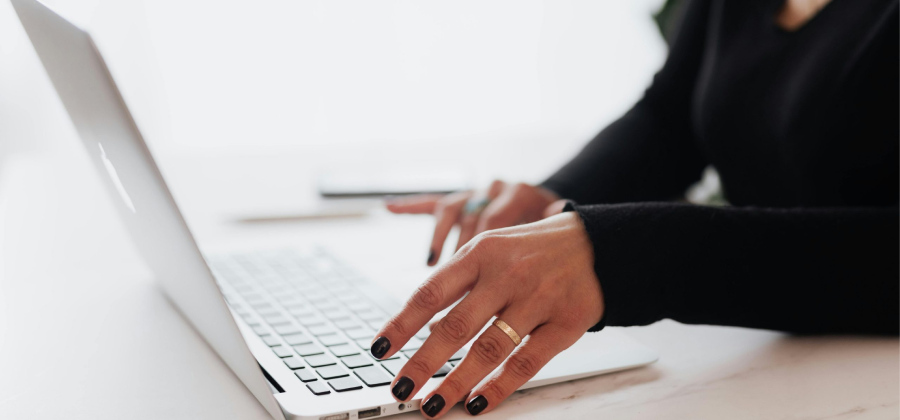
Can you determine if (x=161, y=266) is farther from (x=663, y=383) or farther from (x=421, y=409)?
(x=663, y=383)

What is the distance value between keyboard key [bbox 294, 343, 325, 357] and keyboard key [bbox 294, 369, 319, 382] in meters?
0.03

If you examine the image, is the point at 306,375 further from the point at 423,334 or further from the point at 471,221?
the point at 471,221

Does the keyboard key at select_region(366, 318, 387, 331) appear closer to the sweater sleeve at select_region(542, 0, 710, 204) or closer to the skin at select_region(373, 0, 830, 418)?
the skin at select_region(373, 0, 830, 418)

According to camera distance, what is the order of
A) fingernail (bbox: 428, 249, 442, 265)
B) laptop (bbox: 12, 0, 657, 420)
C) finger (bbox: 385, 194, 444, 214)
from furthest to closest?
finger (bbox: 385, 194, 444, 214), fingernail (bbox: 428, 249, 442, 265), laptop (bbox: 12, 0, 657, 420)

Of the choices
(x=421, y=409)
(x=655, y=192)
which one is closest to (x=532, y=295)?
(x=421, y=409)

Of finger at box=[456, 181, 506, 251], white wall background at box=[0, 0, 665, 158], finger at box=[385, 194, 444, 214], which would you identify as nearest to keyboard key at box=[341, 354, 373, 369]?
finger at box=[456, 181, 506, 251]

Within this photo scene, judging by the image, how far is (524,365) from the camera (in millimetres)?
411

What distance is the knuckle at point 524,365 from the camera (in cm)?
41

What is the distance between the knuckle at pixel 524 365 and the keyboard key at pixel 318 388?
109 millimetres

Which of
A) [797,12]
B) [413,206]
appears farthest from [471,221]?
[797,12]

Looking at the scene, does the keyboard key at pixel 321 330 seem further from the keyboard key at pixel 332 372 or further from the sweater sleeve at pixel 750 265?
the sweater sleeve at pixel 750 265

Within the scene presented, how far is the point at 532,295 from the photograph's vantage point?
0.42 meters

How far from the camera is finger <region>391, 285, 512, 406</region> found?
385mm

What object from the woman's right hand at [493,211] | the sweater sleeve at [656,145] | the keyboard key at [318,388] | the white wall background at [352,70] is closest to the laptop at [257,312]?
the keyboard key at [318,388]
